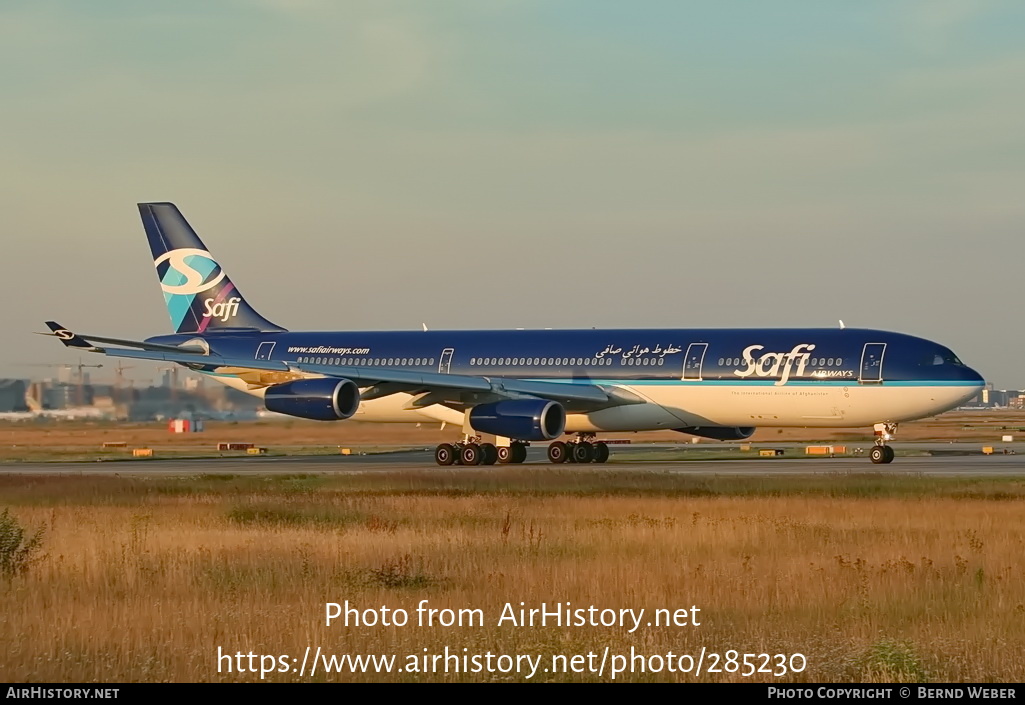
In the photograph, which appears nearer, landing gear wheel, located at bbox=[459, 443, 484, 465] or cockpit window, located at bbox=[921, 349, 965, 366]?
cockpit window, located at bbox=[921, 349, 965, 366]

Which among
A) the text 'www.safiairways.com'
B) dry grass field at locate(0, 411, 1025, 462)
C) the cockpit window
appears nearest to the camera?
the text 'www.safiairways.com'

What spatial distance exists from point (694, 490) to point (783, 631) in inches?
647

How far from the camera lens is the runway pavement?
129 ft

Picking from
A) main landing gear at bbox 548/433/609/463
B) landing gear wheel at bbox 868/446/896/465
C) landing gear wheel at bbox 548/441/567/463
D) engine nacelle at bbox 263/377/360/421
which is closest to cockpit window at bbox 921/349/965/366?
landing gear wheel at bbox 868/446/896/465

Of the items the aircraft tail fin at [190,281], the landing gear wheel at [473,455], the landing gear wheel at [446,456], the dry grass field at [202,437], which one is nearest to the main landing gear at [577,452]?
the landing gear wheel at [473,455]

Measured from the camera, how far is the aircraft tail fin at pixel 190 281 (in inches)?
2106

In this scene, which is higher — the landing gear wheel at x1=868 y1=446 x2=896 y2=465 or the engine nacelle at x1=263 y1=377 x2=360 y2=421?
the engine nacelle at x1=263 y1=377 x2=360 y2=421

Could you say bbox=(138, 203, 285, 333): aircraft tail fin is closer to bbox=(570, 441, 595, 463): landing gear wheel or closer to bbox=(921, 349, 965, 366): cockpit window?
bbox=(570, 441, 595, 463): landing gear wheel

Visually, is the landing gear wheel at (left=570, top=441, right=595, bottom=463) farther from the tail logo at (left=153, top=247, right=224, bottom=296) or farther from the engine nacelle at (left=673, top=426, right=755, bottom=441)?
the tail logo at (left=153, top=247, right=224, bottom=296)

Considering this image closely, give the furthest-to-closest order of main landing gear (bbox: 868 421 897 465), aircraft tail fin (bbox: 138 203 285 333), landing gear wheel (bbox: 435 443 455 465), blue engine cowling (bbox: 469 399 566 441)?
aircraft tail fin (bbox: 138 203 285 333) → landing gear wheel (bbox: 435 443 455 465) → main landing gear (bbox: 868 421 897 465) → blue engine cowling (bbox: 469 399 566 441)

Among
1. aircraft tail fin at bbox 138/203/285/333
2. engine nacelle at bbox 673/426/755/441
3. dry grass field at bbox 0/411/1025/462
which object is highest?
aircraft tail fin at bbox 138/203/285/333

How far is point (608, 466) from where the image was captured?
4334 centimetres

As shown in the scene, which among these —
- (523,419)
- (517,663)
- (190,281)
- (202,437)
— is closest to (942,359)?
(523,419)

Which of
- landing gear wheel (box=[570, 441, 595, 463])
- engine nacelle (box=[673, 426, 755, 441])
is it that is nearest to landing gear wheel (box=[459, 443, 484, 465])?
landing gear wheel (box=[570, 441, 595, 463])
